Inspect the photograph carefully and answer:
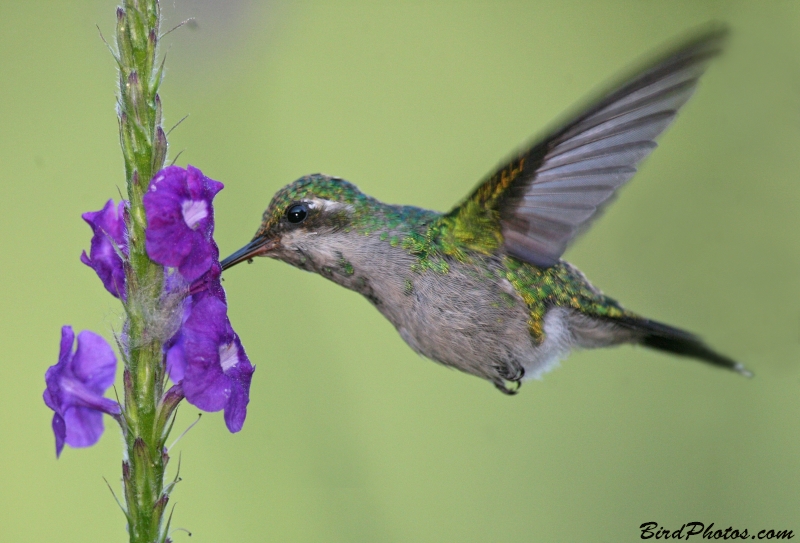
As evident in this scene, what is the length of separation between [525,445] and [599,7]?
3573 mm

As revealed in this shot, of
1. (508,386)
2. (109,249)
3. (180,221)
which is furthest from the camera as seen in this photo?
(508,386)

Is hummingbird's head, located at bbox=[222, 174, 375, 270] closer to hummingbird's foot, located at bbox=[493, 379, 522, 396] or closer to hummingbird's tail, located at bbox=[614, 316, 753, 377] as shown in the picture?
hummingbird's foot, located at bbox=[493, 379, 522, 396]

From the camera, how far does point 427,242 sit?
270 cm

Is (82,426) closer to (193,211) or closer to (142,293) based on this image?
(142,293)

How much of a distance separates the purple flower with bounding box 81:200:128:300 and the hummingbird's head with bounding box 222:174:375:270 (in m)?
0.67

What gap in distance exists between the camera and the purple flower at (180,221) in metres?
1.51

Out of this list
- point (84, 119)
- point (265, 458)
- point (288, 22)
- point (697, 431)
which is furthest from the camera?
point (288, 22)

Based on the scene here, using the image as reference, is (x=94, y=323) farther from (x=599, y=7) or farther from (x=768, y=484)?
(x=599, y=7)

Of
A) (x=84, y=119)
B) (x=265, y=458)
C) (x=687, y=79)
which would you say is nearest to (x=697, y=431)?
(x=265, y=458)

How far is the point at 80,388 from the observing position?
179cm

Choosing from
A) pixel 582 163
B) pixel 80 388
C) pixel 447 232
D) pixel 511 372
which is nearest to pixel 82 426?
pixel 80 388

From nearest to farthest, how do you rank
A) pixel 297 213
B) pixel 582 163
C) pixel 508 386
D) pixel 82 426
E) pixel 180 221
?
pixel 180 221
pixel 82 426
pixel 582 163
pixel 297 213
pixel 508 386

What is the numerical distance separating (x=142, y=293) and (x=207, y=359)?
8.0 inches

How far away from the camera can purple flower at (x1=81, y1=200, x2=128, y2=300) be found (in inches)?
66.0
